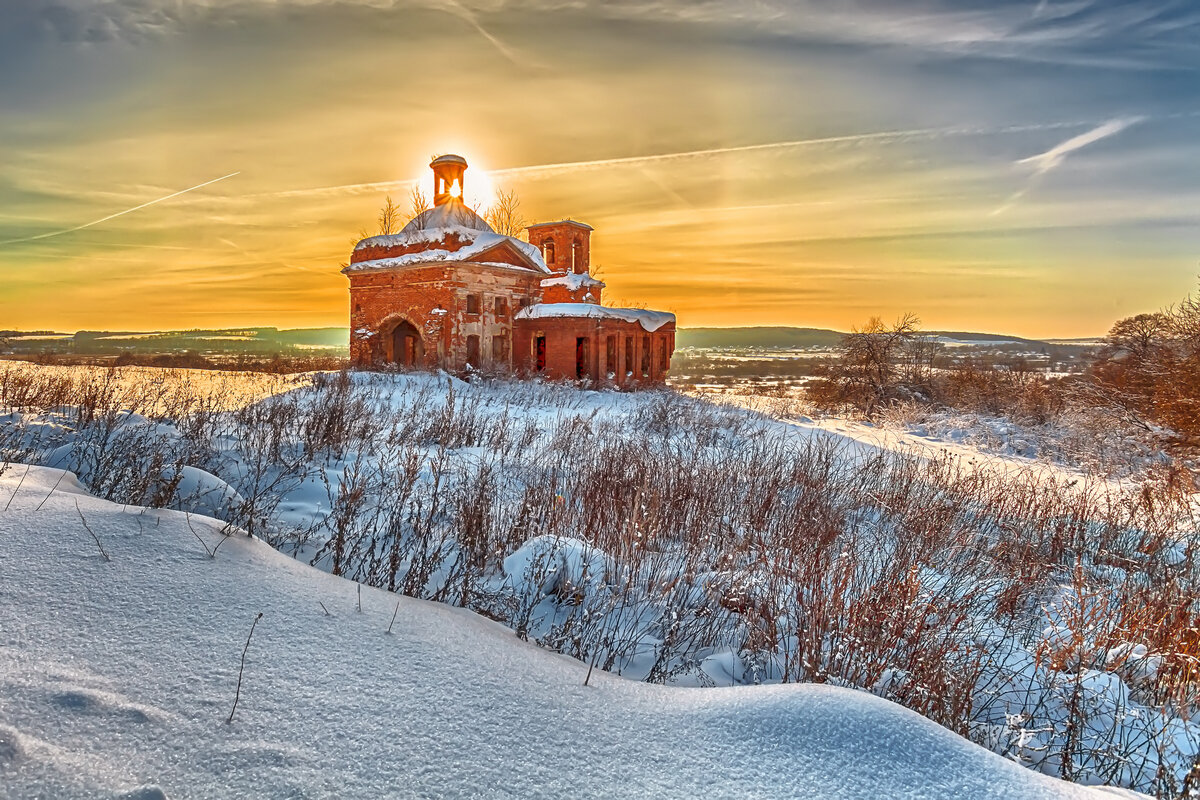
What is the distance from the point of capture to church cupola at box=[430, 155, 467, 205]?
27625 millimetres

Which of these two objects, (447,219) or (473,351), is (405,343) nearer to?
(473,351)

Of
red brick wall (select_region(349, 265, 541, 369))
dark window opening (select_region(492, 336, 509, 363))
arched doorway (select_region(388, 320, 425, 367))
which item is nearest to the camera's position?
red brick wall (select_region(349, 265, 541, 369))

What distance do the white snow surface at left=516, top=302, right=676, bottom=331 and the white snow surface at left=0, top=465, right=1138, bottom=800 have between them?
871 inches

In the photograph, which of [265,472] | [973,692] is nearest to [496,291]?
[265,472]

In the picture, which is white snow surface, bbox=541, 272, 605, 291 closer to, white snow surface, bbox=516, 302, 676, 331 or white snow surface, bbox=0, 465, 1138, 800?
white snow surface, bbox=516, 302, 676, 331

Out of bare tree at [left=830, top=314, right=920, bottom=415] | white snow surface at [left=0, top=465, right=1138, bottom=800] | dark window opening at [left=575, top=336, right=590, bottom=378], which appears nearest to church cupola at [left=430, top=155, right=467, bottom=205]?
dark window opening at [left=575, top=336, right=590, bottom=378]

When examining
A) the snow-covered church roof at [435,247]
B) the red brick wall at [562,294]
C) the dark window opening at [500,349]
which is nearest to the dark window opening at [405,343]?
the snow-covered church roof at [435,247]

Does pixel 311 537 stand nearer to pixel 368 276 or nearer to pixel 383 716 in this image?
pixel 383 716

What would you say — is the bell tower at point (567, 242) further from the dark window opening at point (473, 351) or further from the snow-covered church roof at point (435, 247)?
the dark window opening at point (473, 351)

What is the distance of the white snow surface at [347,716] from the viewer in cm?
167

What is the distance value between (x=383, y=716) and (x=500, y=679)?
47cm

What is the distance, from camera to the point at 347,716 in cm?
194

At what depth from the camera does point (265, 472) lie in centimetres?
666

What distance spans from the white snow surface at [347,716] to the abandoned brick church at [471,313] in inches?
842
